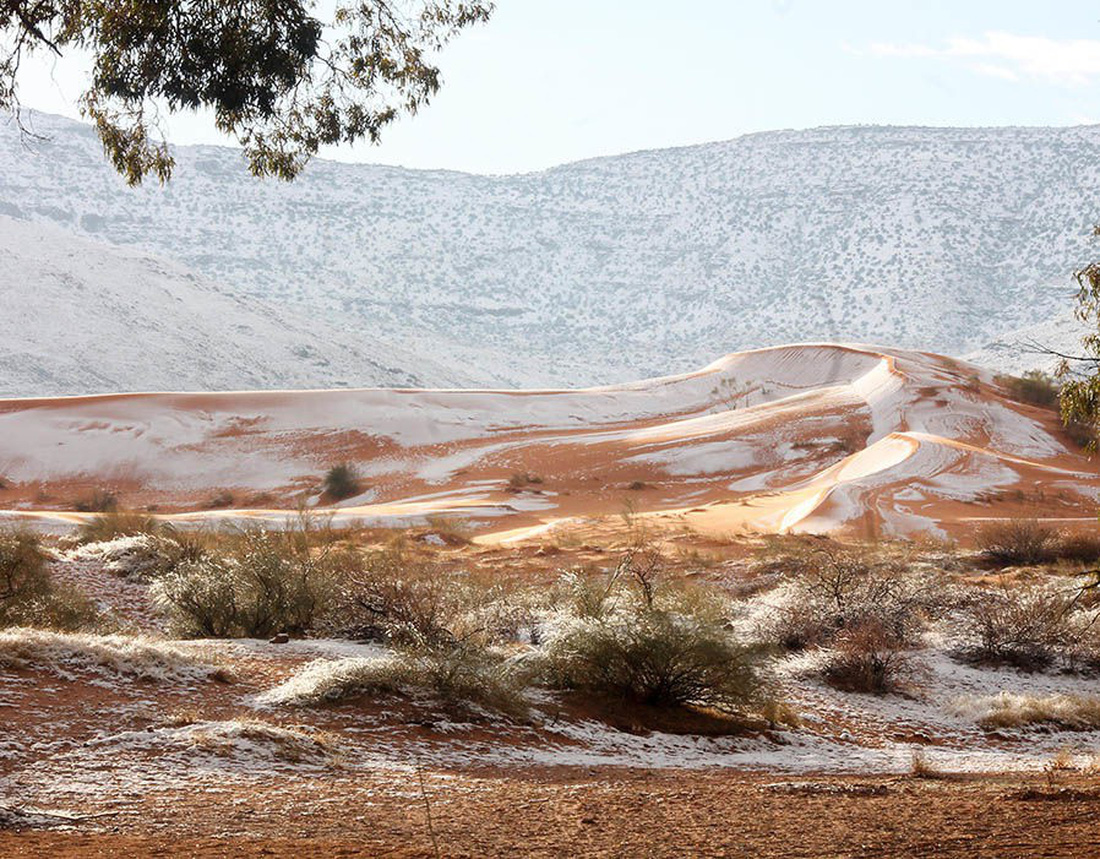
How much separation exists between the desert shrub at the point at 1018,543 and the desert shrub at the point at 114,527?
15.2 meters

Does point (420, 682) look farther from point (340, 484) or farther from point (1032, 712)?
point (340, 484)

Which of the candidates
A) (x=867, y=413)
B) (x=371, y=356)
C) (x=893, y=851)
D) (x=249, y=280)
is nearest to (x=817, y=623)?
(x=893, y=851)

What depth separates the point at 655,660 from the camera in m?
10.0

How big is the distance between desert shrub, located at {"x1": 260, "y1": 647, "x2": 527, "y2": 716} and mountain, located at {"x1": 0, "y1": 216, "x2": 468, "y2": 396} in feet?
239

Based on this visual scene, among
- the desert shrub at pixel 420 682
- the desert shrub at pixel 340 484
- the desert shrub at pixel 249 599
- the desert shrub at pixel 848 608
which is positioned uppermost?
the desert shrub at pixel 420 682

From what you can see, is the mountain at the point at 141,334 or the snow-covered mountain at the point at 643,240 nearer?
the mountain at the point at 141,334

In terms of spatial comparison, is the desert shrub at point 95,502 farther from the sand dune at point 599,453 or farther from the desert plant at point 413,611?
the desert plant at point 413,611

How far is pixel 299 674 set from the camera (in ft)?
31.7

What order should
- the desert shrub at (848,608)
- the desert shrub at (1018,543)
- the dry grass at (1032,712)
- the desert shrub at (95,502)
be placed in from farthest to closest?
the desert shrub at (95,502) → the desert shrub at (1018,543) → the desert shrub at (848,608) → the dry grass at (1032,712)

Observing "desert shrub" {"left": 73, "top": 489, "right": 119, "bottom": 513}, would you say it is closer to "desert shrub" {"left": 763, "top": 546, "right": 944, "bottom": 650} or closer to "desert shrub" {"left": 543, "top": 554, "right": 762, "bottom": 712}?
"desert shrub" {"left": 763, "top": 546, "right": 944, "bottom": 650}

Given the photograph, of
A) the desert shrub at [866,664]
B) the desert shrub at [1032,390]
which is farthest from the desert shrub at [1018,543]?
the desert shrub at [1032,390]

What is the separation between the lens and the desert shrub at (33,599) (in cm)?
1197

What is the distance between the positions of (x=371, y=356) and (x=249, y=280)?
21.7 metres

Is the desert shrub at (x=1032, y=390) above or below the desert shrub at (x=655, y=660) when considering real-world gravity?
below
